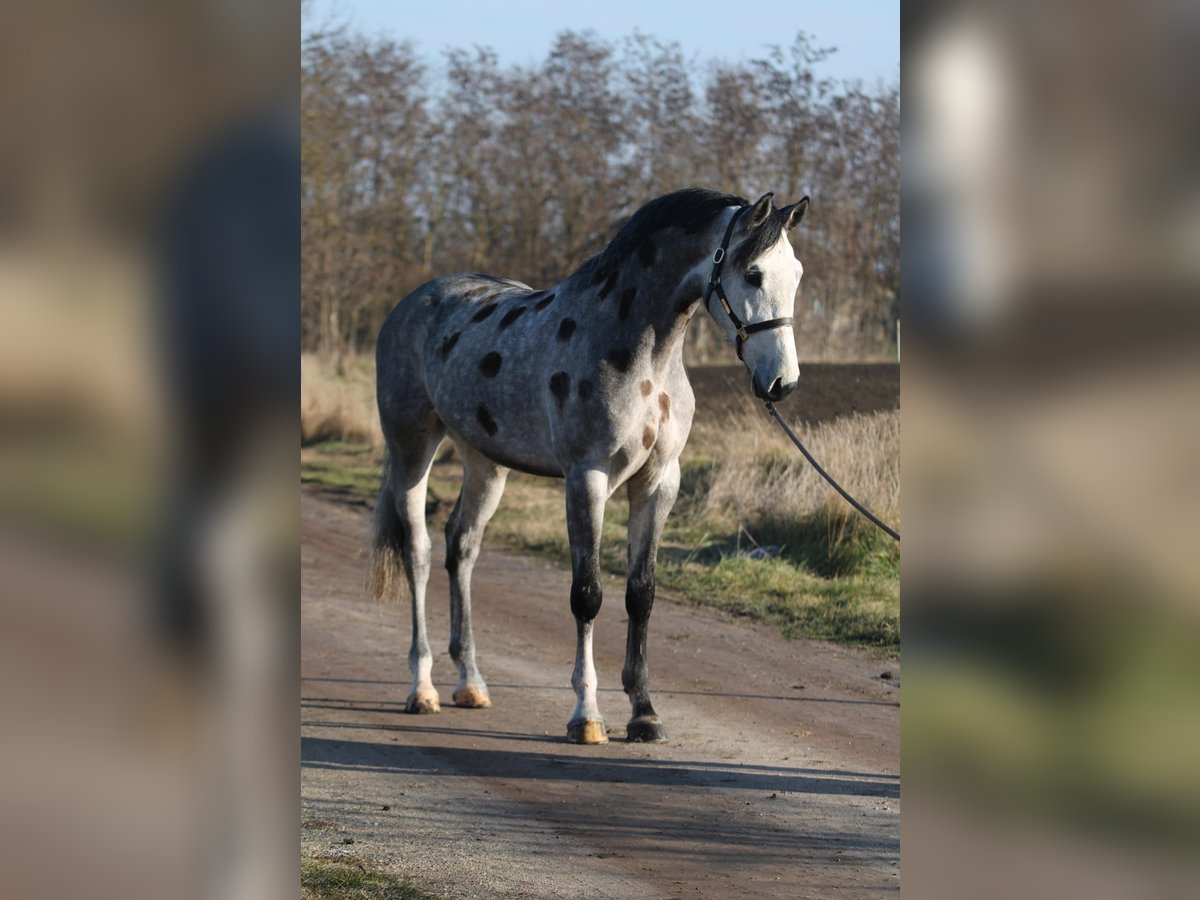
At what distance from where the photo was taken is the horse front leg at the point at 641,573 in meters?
5.51

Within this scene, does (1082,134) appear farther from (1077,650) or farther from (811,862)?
(811,862)

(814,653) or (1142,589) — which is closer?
(1142,589)

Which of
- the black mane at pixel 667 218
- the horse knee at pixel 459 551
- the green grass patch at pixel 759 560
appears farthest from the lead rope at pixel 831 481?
the green grass patch at pixel 759 560

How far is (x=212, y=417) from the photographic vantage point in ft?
4.41

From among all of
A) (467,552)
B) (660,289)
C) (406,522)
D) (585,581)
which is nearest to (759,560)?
(467,552)

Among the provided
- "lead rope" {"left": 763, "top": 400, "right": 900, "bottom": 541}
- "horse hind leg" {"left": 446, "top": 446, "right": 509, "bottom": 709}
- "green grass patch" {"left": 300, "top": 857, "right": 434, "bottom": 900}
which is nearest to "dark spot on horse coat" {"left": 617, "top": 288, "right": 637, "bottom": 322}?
"lead rope" {"left": 763, "top": 400, "right": 900, "bottom": 541}

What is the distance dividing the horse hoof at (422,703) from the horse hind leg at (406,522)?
0.36 feet

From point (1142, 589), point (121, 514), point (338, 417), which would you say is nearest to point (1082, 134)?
point (1142, 589)

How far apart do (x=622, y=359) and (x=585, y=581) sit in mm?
887

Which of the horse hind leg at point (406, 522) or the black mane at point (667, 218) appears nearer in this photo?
the black mane at point (667, 218)

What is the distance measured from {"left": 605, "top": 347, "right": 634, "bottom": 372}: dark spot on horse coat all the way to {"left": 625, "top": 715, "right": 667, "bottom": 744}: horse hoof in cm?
138

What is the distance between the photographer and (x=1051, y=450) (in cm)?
118

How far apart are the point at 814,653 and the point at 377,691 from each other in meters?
2.13

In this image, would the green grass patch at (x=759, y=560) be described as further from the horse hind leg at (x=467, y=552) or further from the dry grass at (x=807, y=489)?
the horse hind leg at (x=467, y=552)
